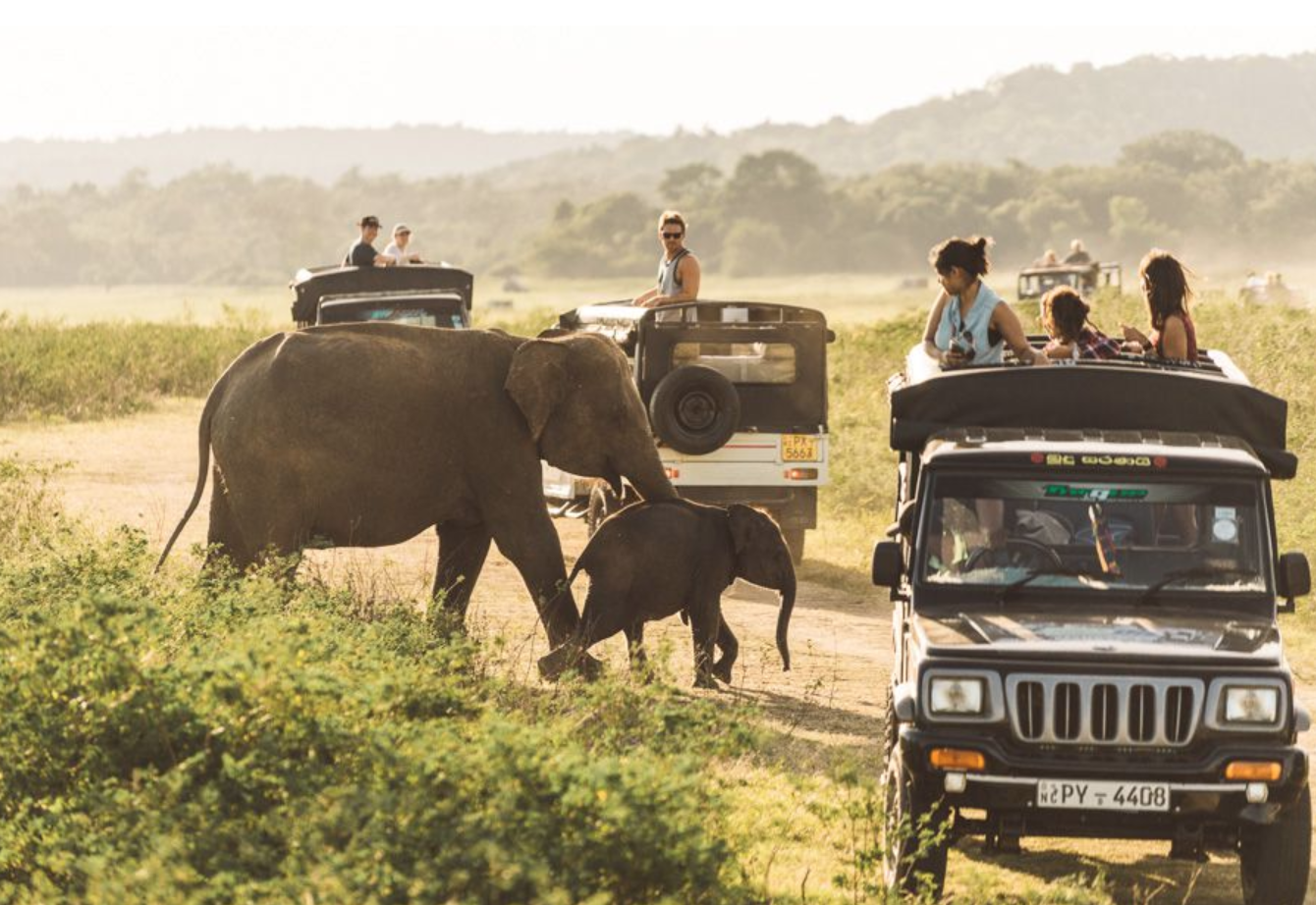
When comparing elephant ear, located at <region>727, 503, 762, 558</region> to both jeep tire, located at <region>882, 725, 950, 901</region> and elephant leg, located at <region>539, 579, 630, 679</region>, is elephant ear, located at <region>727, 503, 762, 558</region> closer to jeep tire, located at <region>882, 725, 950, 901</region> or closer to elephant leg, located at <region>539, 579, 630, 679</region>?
elephant leg, located at <region>539, 579, 630, 679</region>

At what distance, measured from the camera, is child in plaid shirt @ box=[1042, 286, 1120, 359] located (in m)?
10.7

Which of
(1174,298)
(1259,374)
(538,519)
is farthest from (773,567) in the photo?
(1259,374)

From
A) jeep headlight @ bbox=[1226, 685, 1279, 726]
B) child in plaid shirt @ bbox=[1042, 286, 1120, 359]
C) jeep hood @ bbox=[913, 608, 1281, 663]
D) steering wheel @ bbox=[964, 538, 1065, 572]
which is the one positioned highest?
child in plaid shirt @ bbox=[1042, 286, 1120, 359]

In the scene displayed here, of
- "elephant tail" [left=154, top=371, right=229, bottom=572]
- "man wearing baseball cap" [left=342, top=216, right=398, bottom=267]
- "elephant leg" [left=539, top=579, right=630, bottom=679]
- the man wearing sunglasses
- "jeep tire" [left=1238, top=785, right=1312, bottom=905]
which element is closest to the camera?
"jeep tire" [left=1238, top=785, right=1312, bottom=905]

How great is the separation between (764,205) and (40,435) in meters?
123

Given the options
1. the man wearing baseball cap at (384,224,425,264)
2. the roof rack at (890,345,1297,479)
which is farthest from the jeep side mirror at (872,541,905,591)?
the man wearing baseball cap at (384,224,425,264)

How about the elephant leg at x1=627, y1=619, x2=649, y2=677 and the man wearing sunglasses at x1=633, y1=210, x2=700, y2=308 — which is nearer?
the elephant leg at x1=627, y1=619, x2=649, y2=677

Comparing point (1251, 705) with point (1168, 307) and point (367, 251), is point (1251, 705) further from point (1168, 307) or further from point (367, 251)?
point (367, 251)

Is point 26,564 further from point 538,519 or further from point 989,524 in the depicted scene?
point 989,524

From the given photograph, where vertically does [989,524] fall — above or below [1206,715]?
above

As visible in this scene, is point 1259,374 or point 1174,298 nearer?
point 1174,298

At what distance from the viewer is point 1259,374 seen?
77.8ft

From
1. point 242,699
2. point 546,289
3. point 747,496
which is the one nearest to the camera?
Answer: point 242,699

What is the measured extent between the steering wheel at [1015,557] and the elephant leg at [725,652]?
407cm
